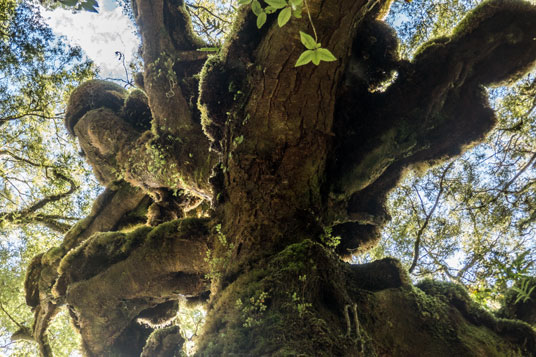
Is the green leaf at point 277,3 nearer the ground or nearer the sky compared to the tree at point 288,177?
nearer the ground

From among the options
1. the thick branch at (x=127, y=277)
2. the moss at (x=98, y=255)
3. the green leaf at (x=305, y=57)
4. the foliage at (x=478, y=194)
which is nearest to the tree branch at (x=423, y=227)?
the foliage at (x=478, y=194)

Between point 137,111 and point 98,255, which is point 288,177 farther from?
point 137,111

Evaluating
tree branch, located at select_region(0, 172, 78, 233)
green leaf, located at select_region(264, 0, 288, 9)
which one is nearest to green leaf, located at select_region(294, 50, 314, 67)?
green leaf, located at select_region(264, 0, 288, 9)

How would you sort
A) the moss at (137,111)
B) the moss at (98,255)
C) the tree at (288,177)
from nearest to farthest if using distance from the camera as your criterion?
1. the tree at (288,177)
2. the moss at (98,255)
3. the moss at (137,111)

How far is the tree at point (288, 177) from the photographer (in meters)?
2.89

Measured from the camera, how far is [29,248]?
8945 millimetres

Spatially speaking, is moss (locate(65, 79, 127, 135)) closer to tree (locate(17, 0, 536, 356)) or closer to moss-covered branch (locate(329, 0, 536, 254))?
tree (locate(17, 0, 536, 356))

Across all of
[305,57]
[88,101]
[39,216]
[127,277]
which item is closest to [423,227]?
[127,277]

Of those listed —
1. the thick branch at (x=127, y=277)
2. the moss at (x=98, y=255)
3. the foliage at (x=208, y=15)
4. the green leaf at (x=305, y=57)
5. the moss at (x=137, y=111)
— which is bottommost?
the green leaf at (x=305, y=57)

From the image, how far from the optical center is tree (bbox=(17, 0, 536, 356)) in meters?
2.89

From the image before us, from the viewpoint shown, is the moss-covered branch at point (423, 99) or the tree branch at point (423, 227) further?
the tree branch at point (423, 227)

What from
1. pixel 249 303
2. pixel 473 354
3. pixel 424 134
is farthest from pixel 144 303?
pixel 424 134

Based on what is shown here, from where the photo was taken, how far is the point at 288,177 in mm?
3480

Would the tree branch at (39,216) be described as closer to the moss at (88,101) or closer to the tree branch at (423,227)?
the moss at (88,101)
